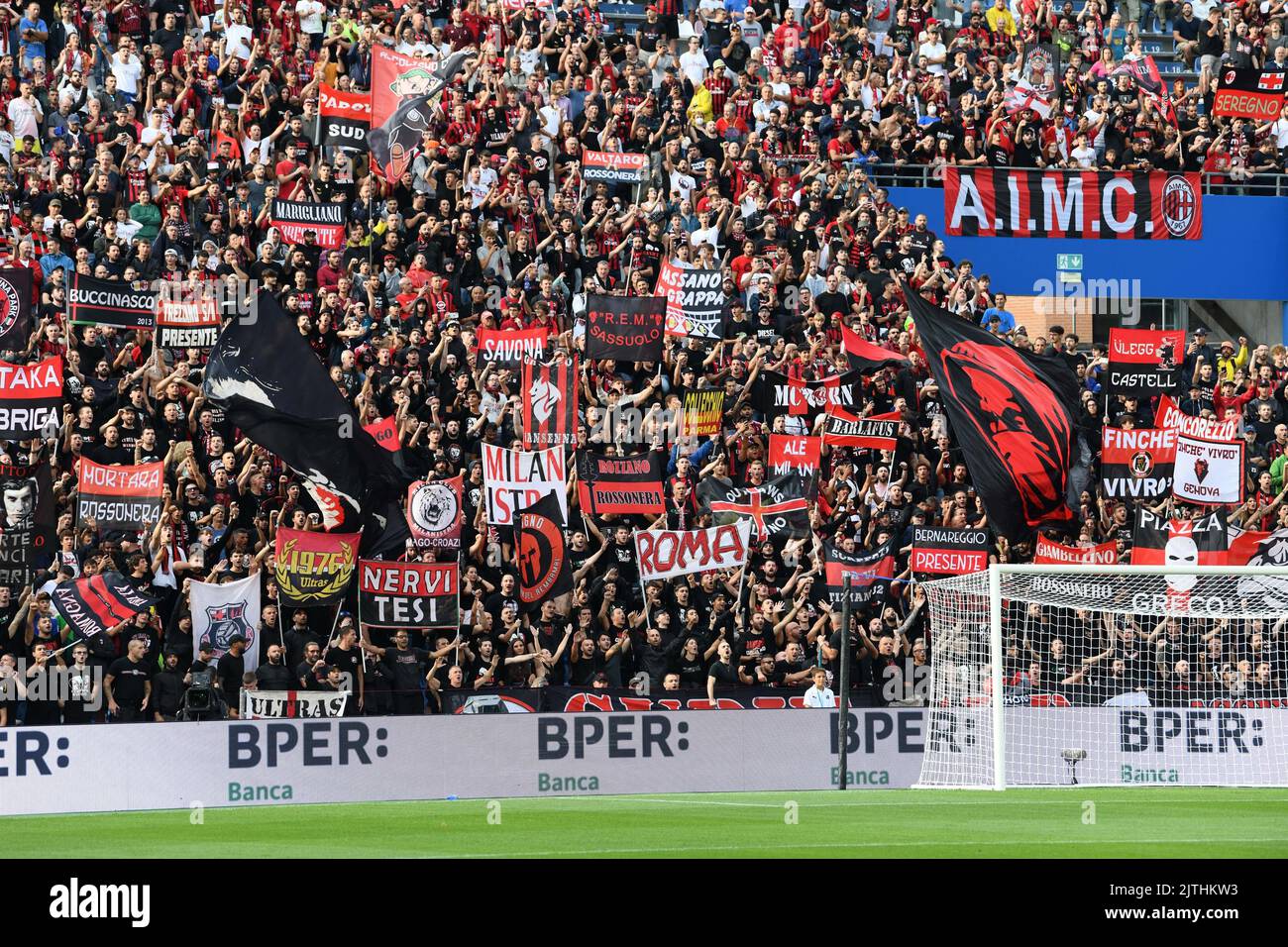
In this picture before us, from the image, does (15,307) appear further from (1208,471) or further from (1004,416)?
(1208,471)

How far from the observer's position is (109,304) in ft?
82.1

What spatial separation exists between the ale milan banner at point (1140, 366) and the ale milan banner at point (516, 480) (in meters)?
8.42

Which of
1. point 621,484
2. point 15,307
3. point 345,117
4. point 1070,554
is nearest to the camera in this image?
point 15,307

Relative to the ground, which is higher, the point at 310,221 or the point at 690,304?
the point at 310,221

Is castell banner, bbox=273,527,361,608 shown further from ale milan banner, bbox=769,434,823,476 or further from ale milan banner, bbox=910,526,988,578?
ale milan banner, bbox=910,526,988,578

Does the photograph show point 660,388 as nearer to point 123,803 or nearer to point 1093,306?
point 123,803

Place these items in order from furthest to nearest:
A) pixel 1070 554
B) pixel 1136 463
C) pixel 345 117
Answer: pixel 345 117
pixel 1136 463
pixel 1070 554

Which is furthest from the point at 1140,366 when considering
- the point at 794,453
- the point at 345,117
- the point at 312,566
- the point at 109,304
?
the point at 109,304

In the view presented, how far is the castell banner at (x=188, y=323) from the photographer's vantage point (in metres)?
25.2

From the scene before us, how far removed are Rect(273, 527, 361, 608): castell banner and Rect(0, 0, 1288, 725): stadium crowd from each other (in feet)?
0.85

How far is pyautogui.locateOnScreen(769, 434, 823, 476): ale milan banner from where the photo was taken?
26141mm

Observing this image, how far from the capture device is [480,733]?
22.4 metres

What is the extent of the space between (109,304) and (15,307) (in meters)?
1.07
